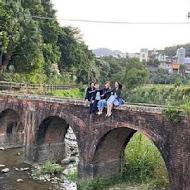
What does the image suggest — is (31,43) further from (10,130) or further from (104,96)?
(104,96)

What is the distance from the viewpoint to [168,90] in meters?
36.0

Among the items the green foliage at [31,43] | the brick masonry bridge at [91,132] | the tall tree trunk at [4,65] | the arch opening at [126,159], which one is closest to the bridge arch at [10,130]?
the brick masonry bridge at [91,132]

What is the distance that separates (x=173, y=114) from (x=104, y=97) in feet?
11.4

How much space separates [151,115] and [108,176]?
4.41 m

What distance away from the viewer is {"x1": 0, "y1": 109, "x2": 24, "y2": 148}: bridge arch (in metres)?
23.6

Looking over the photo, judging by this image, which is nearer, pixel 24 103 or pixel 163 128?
pixel 163 128

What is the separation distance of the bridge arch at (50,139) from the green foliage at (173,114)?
8.17 metres

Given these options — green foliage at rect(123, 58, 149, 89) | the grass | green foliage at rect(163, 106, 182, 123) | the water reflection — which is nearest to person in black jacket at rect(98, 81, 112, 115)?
green foliage at rect(163, 106, 182, 123)

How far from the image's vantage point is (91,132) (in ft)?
52.5

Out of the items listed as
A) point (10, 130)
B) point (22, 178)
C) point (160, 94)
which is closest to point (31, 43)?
point (10, 130)

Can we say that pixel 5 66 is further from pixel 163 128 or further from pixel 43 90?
pixel 163 128

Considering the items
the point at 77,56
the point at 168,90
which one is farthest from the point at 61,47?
the point at 168,90

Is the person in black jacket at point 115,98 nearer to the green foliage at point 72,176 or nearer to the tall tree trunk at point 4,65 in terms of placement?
the green foliage at point 72,176

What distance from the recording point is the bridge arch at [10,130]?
2356 centimetres
